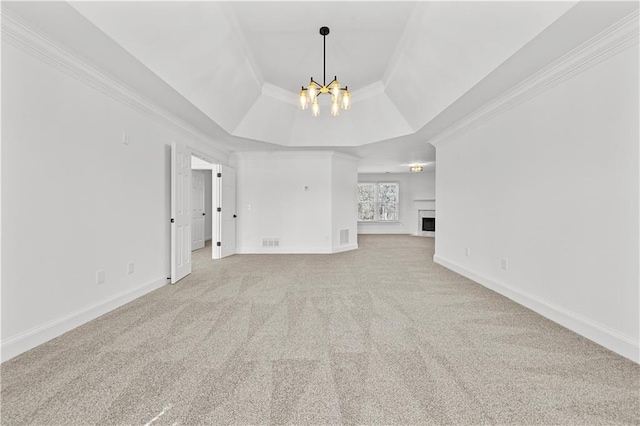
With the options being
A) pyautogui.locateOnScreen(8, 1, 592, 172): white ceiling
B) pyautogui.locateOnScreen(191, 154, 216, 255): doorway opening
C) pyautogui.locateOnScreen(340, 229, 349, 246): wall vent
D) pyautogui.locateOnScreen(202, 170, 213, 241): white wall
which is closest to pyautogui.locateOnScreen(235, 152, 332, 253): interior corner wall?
pyautogui.locateOnScreen(340, 229, 349, 246): wall vent

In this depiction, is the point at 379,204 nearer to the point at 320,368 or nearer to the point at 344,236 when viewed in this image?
the point at 344,236

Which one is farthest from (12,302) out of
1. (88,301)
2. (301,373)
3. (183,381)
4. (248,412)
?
(301,373)

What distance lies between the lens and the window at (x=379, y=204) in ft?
37.6

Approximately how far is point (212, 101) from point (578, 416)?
4.83 meters

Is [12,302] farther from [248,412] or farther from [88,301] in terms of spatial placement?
[248,412]

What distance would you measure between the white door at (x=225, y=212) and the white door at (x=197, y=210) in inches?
63.0

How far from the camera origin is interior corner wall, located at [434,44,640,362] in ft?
7.11

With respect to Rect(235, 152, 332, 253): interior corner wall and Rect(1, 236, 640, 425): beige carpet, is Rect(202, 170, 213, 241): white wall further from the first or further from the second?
Rect(1, 236, 640, 425): beige carpet

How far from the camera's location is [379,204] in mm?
11477

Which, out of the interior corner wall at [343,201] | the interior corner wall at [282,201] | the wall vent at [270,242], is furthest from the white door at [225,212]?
the interior corner wall at [343,201]

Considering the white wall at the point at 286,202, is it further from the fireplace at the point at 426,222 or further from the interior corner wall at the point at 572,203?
the fireplace at the point at 426,222

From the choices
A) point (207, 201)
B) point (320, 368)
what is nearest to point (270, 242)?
point (207, 201)

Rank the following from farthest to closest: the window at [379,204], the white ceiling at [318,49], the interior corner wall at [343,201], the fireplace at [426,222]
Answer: the window at [379,204] < the fireplace at [426,222] < the interior corner wall at [343,201] < the white ceiling at [318,49]

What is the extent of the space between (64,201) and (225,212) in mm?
3805
